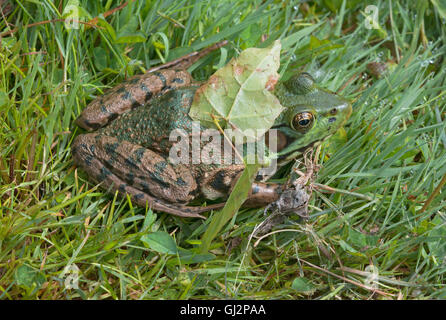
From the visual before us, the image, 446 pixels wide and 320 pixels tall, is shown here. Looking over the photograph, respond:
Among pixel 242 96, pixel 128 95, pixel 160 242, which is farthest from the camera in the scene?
pixel 128 95

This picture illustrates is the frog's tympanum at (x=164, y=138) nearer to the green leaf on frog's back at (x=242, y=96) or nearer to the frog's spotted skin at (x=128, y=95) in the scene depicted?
the frog's spotted skin at (x=128, y=95)

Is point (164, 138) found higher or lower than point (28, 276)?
higher

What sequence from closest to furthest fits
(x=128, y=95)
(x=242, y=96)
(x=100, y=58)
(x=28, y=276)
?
(x=28, y=276) < (x=242, y=96) < (x=128, y=95) < (x=100, y=58)

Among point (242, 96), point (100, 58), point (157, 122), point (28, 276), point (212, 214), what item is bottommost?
point (212, 214)

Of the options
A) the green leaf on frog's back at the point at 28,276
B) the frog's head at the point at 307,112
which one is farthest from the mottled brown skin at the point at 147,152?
the green leaf on frog's back at the point at 28,276

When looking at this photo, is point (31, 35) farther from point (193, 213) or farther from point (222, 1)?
point (193, 213)

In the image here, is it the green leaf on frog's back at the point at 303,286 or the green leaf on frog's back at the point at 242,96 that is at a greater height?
the green leaf on frog's back at the point at 242,96

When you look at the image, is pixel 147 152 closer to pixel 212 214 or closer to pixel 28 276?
pixel 212 214

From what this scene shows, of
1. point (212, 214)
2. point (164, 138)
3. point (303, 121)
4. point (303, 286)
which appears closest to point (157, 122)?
point (164, 138)
